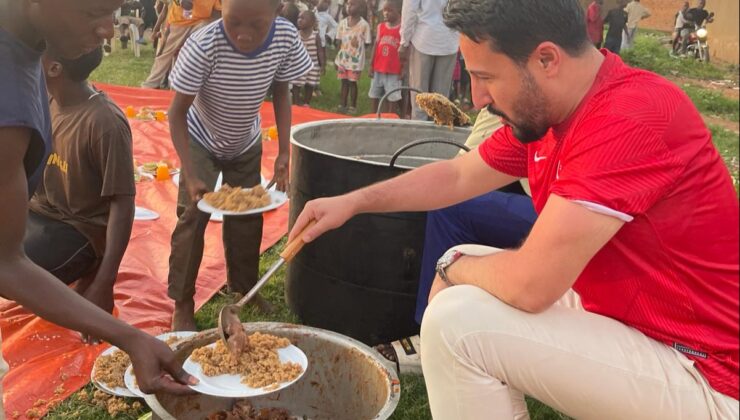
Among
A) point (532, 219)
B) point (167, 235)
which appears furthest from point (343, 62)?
point (532, 219)

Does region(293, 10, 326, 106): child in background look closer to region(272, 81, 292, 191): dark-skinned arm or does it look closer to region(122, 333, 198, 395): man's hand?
region(272, 81, 292, 191): dark-skinned arm

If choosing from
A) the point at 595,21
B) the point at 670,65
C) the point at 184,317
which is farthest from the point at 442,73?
the point at 184,317

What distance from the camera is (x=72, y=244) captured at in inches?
116

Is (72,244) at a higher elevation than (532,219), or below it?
below

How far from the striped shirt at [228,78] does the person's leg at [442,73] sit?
12.9ft

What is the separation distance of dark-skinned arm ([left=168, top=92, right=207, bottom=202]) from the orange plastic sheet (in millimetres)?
673

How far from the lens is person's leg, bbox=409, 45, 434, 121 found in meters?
6.95

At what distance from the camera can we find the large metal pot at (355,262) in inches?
110

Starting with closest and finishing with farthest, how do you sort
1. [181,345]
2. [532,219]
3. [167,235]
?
→ [181,345], [532,219], [167,235]

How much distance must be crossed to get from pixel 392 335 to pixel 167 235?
1776 millimetres

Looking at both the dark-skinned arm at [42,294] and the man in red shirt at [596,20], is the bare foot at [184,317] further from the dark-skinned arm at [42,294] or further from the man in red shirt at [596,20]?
the man in red shirt at [596,20]

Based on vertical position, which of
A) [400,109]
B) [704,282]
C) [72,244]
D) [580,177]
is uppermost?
[580,177]

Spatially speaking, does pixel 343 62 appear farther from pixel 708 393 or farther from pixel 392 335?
pixel 708 393

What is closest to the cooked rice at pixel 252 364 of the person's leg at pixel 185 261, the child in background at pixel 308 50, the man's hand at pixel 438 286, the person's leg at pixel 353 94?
the man's hand at pixel 438 286
